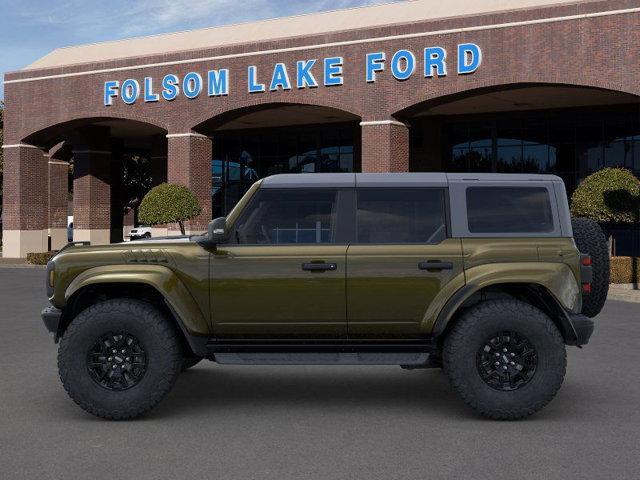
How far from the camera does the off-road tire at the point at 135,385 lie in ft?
22.7

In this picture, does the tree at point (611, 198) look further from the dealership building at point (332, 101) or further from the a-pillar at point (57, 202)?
the a-pillar at point (57, 202)

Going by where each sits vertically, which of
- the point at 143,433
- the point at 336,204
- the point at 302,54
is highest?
the point at 302,54

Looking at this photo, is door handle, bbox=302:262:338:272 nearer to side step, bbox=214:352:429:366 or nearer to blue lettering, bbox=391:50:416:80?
side step, bbox=214:352:429:366

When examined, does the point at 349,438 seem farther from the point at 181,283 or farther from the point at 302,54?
the point at 302,54

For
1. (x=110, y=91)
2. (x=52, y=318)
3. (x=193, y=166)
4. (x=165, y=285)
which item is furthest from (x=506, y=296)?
(x=110, y=91)

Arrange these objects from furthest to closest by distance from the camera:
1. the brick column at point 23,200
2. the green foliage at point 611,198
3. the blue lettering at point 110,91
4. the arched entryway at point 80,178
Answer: the arched entryway at point 80,178 < the brick column at point 23,200 < the blue lettering at point 110,91 < the green foliage at point 611,198

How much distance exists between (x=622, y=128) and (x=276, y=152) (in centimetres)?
1806

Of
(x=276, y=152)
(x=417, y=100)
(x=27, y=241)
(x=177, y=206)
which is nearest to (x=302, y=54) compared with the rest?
(x=417, y=100)

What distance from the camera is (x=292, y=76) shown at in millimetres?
32312

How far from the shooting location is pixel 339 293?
7.03 meters

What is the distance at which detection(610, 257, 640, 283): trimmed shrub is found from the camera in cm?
2280

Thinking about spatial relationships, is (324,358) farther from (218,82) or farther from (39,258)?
(39,258)

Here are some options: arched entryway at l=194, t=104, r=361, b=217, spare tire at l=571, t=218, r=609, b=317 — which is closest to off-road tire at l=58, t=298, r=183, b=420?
spare tire at l=571, t=218, r=609, b=317

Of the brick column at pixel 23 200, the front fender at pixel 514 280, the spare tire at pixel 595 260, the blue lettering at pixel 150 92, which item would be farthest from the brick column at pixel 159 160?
the front fender at pixel 514 280
